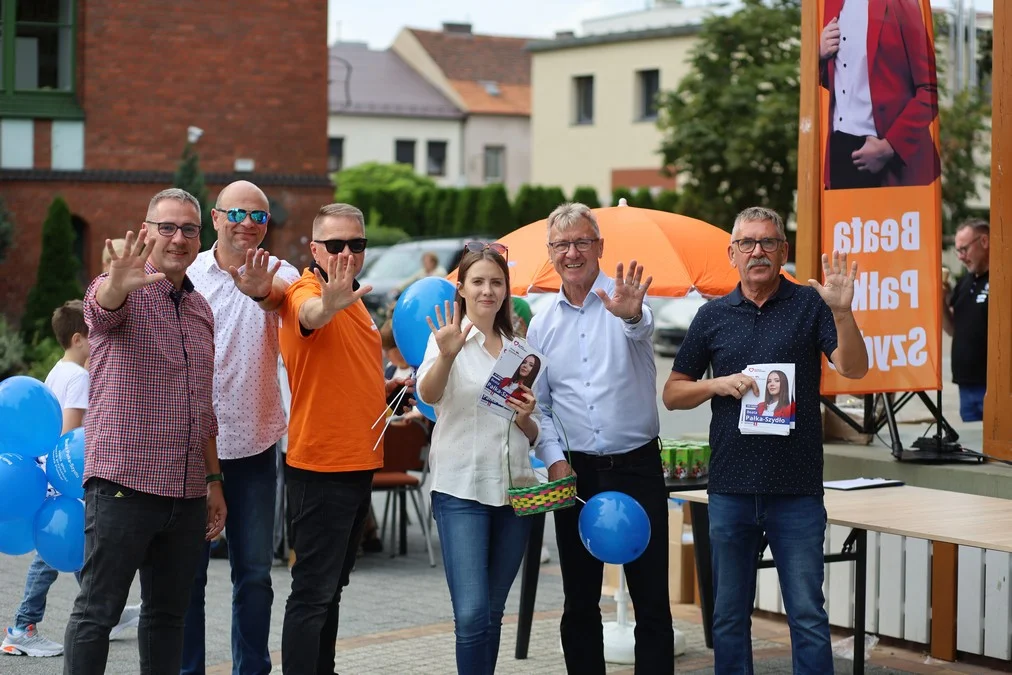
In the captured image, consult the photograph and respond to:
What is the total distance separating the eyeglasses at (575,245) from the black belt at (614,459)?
801 mm

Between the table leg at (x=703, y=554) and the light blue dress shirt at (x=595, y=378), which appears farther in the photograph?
the table leg at (x=703, y=554)

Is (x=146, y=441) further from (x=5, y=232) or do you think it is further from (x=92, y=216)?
(x=92, y=216)

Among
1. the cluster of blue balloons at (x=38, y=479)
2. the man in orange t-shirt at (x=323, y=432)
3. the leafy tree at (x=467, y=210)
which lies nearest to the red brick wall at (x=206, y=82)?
the cluster of blue balloons at (x=38, y=479)

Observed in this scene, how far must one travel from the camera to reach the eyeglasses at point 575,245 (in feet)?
18.4

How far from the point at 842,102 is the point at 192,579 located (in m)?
4.52

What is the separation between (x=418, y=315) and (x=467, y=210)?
128 ft

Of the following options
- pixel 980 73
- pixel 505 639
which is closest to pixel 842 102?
pixel 505 639

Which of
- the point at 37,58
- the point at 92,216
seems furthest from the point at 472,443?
the point at 37,58

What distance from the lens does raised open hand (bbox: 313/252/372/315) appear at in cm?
Answer: 504

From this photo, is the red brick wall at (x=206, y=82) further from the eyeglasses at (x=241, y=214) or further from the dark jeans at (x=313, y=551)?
the dark jeans at (x=313, y=551)

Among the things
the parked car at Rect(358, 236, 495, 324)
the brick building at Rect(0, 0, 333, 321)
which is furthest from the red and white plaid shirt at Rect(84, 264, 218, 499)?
the parked car at Rect(358, 236, 495, 324)

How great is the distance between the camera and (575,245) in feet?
18.4

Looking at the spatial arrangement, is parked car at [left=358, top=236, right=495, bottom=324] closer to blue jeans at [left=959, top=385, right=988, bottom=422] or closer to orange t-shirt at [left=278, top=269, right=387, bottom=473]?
blue jeans at [left=959, top=385, right=988, bottom=422]

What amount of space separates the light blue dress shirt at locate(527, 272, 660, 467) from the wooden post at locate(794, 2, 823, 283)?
2.43 m
